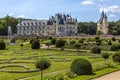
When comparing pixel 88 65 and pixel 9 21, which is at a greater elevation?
pixel 9 21

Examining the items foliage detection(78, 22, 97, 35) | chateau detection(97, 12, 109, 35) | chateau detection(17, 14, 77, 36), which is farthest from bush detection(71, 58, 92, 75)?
foliage detection(78, 22, 97, 35)

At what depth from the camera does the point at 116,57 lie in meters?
31.1

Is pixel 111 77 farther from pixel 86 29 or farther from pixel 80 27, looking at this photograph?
pixel 80 27

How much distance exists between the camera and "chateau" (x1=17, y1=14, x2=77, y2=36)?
115062mm

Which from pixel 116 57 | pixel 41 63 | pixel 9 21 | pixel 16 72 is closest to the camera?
pixel 41 63

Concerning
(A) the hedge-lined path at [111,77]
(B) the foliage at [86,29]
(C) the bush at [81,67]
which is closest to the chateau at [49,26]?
(B) the foliage at [86,29]

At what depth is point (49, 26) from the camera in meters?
116

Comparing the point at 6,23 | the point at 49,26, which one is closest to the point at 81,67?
the point at 6,23

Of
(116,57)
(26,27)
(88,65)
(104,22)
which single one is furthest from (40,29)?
(88,65)

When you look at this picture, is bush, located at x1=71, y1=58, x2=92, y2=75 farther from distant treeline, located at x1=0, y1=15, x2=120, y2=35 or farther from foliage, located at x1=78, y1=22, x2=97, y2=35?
foliage, located at x1=78, y1=22, x2=97, y2=35

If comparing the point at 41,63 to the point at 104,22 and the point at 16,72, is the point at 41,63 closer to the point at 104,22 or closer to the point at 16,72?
the point at 16,72

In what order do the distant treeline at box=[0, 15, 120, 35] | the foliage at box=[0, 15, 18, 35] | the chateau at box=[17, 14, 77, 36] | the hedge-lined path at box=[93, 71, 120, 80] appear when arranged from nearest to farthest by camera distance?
the hedge-lined path at box=[93, 71, 120, 80] → the foliage at box=[0, 15, 18, 35] → the distant treeline at box=[0, 15, 120, 35] → the chateau at box=[17, 14, 77, 36]

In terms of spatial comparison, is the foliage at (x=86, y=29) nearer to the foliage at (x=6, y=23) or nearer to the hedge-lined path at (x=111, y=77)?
the foliage at (x=6, y=23)

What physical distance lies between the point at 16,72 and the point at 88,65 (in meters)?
5.63
